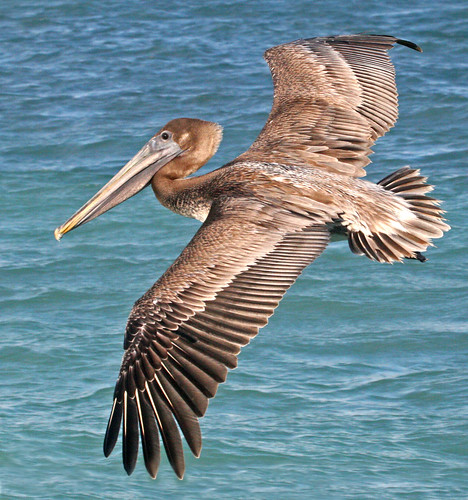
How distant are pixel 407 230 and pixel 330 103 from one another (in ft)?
4.71

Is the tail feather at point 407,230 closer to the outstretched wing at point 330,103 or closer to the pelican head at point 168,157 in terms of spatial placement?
the outstretched wing at point 330,103

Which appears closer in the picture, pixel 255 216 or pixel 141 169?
pixel 255 216

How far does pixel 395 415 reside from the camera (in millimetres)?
7188

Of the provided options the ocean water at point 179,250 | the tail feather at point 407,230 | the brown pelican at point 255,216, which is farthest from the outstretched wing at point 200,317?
the ocean water at point 179,250

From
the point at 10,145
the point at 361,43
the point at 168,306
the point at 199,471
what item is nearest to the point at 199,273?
the point at 168,306

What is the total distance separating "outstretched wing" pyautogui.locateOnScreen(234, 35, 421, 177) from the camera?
6629 millimetres

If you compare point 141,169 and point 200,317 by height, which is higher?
point 200,317

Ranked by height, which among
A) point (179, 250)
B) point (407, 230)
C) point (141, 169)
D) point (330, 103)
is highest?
point (330, 103)

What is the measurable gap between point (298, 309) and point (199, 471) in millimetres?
2092

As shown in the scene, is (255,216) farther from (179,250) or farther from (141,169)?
(179,250)

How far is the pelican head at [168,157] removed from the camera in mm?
6930

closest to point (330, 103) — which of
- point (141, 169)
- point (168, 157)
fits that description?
point (168, 157)

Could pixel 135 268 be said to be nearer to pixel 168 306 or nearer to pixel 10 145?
pixel 10 145

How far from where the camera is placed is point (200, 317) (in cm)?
505
